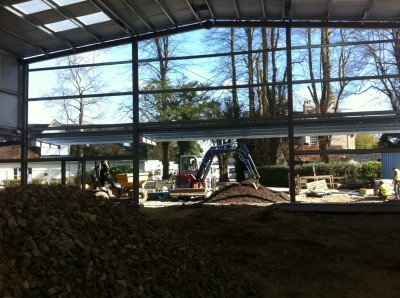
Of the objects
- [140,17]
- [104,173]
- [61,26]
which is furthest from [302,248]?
[104,173]

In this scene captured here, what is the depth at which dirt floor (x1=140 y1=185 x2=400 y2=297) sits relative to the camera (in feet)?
22.2

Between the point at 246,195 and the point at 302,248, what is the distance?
382 inches

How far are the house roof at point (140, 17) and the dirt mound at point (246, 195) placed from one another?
23.4 ft

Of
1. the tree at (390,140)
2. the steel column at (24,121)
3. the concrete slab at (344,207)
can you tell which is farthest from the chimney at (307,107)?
the steel column at (24,121)

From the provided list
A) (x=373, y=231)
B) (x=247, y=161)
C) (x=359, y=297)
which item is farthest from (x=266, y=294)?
(x=247, y=161)

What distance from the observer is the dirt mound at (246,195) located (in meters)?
18.4

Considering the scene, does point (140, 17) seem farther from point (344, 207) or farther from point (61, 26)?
point (344, 207)

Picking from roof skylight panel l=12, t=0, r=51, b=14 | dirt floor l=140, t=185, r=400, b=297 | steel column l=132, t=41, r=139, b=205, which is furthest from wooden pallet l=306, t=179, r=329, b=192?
roof skylight panel l=12, t=0, r=51, b=14

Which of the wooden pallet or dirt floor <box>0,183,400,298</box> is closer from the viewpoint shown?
dirt floor <box>0,183,400,298</box>

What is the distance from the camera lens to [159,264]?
5.80 m

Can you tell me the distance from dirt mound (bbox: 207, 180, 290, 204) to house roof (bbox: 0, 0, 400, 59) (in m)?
7.13

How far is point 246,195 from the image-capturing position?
18750mm

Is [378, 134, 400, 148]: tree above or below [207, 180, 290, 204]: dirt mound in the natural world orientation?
above

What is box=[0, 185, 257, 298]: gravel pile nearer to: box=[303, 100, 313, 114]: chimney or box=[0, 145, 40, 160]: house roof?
box=[303, 100, 313, 114]: chimney
